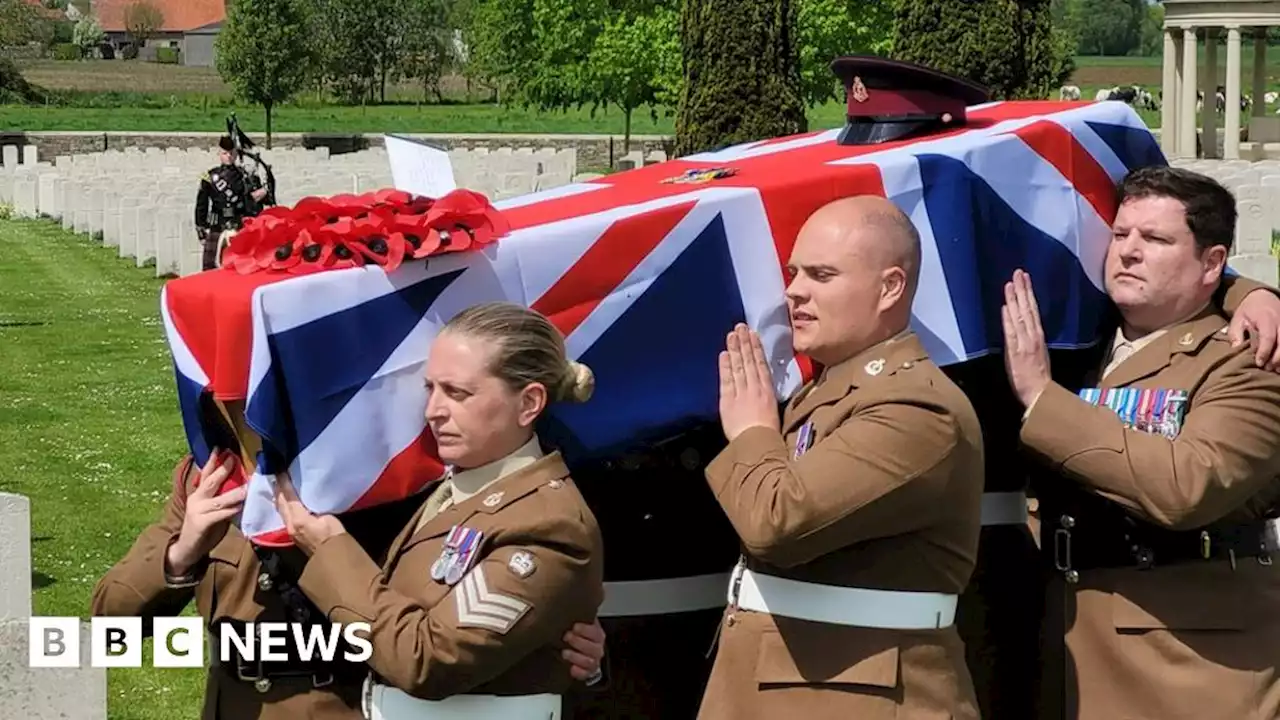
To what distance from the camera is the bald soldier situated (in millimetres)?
2840

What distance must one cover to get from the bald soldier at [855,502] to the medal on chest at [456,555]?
42cm

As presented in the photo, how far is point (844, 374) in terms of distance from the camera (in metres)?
3.01

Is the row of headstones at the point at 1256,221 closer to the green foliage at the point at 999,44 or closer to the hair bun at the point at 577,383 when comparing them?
the hair bun at the point at 577,383

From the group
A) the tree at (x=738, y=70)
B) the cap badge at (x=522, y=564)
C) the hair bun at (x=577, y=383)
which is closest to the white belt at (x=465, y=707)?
the cap badge at (x=522, y=564)

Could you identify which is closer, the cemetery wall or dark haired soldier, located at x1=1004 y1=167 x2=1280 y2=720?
dark haired soldier, located at x1=1004 y1=167 x2=1280 y2=720

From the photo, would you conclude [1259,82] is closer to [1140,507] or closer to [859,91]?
[859,91]

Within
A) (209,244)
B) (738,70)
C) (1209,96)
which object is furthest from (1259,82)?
(209,244)

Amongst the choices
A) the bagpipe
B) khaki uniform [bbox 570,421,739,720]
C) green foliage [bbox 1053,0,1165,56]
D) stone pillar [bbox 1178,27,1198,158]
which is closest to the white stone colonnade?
stone pillar [bbox 1178,27,1198,158]

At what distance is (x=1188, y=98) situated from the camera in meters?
30.9

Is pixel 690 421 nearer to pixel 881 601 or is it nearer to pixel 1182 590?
pixel 881 601

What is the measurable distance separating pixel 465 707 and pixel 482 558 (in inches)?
10.2

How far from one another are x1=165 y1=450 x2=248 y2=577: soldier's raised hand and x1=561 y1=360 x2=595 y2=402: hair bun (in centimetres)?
58

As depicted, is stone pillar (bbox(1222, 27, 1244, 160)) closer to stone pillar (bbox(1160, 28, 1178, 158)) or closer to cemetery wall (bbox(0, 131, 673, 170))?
stone pillar (bbox(1160, 28, 1178, 158))

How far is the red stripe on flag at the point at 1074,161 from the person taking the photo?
12.8 feet
